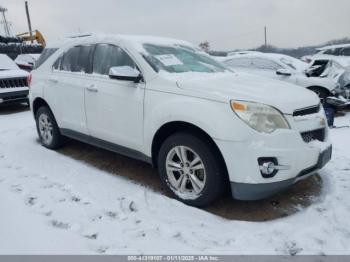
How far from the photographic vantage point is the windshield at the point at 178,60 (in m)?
3.81

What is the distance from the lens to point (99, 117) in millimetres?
4188

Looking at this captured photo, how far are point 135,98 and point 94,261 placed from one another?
1.82 metres

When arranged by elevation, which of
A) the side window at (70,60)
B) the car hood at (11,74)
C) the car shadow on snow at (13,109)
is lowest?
the car shadow on snow at (13,109)

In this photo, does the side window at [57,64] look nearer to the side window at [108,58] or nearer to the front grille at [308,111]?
the side window at [108,58]

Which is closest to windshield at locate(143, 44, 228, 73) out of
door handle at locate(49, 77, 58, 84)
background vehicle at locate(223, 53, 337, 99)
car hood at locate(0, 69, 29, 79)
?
door handle at locate(49, 77, 58, 84)

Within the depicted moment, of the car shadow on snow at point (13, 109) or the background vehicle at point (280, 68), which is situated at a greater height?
the background vehicle at point (280, 68)

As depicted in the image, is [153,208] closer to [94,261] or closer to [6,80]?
[94,261]

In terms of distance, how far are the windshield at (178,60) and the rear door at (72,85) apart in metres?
1.01

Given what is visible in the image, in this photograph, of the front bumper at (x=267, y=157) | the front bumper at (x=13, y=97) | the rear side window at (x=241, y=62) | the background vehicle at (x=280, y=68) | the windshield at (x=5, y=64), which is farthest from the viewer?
the windshield at (x=5, y=64)

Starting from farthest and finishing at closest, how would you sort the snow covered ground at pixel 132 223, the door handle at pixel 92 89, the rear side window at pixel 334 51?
the rear side window at pixel 334 51 → the door handle at pixel 92 89 → the snow covered ground at pixel 132 223

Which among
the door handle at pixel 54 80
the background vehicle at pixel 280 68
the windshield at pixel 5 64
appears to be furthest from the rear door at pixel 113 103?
the windshield at pixel 5 64

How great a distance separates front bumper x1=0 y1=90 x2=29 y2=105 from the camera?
872 centimetres

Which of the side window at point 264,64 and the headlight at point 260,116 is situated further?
the side window at point 264,64

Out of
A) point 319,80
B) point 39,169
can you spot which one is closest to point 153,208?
point 39,169
